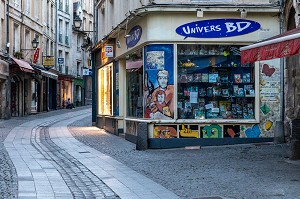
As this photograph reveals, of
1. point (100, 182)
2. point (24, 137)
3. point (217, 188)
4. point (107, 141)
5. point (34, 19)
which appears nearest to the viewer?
point (217, 188)

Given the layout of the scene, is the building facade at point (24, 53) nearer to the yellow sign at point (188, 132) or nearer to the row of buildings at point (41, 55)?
the row of buildings at point (41, 55)

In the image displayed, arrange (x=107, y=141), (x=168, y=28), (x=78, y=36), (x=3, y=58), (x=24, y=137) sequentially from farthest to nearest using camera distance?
(x=78, y=36)
(x=3, y=58)
(x=24, y=137)
(x=107, y=141)
(x=168, y=28)

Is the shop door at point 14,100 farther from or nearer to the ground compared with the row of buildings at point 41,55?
nearer to the ground

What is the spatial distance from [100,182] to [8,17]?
2463 cm

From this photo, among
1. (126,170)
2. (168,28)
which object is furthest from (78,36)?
(126,170)

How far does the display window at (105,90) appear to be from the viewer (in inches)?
866

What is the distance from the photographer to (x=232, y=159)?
12109 mm

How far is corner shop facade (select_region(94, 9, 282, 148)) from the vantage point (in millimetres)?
14781

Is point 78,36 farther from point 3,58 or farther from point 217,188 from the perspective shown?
point 217,188

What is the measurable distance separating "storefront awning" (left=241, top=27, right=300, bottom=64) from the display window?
38.2ft

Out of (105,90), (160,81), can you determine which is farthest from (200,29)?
(105,90)

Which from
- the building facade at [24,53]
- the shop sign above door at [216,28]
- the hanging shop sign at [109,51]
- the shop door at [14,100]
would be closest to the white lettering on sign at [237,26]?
the shop sign above door at [216,28]

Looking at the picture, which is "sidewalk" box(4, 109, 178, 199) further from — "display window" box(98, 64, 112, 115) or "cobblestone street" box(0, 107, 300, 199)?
"display window" box(98, 64, 112, 115)

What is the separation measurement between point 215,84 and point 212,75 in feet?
0.91
